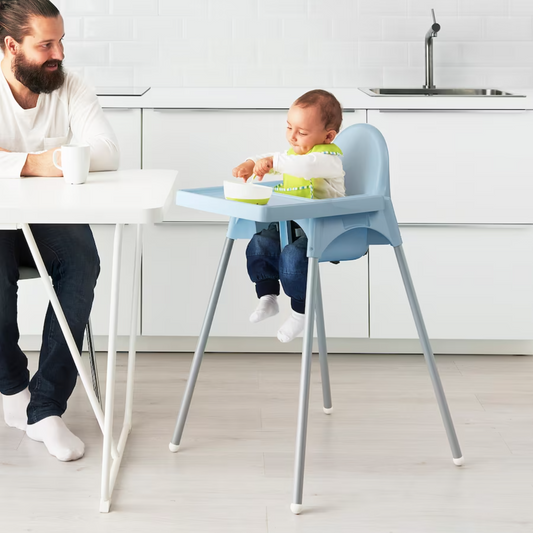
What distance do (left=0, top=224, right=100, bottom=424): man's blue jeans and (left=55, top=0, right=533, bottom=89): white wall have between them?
1495mm

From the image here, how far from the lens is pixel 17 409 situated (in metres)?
2.31

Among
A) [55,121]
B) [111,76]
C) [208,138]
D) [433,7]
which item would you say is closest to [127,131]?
[208,138]

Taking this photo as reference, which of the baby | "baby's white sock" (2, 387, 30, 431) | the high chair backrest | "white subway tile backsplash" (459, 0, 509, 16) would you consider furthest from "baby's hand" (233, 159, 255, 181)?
"white subway tile backsplash" (459, 0, 509, 16)

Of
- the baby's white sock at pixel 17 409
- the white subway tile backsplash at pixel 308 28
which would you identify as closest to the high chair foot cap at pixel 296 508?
the baby's white sock at pixel 17 409

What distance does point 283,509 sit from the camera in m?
1.88

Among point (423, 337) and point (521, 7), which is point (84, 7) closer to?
point (521, 7)

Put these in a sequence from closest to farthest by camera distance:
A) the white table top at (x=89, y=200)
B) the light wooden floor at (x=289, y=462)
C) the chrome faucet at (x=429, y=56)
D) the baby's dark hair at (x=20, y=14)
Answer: the white table top at (x=89, y=200), the light wooden floor at (x=289, y=462), the baby's dark hair at (x=20, y=14), the chrome faucet at (x=429, y=56)

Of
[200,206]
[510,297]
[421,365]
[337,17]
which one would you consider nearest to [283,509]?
[200,206]

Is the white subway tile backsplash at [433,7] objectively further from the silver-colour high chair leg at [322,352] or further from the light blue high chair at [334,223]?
the silver-colour high chair leg at [322,352]

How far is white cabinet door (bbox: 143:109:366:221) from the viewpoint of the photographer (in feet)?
9.39

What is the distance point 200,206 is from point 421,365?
4.56ft

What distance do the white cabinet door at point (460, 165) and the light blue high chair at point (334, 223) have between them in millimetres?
742

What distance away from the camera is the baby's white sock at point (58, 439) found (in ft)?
6.93

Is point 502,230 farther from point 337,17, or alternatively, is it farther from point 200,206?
point 200,206
